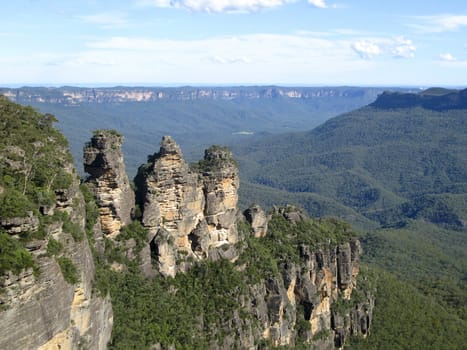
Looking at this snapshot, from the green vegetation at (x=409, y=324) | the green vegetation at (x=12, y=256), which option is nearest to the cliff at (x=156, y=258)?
the green vegetation at (x=12, y=256)

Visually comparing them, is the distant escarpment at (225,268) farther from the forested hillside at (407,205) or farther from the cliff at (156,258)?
the forested hillside at (407,205)

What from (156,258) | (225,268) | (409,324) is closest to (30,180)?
(156,258)

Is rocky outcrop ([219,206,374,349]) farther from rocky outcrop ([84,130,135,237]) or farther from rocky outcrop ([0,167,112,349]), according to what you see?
rocky outcrop ([0,167,112,349])

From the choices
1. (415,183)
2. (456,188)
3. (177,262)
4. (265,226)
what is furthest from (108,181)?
(415,183)

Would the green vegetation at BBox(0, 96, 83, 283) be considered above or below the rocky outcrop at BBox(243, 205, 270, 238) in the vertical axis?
above

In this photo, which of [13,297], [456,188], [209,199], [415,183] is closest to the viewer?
[13,297]

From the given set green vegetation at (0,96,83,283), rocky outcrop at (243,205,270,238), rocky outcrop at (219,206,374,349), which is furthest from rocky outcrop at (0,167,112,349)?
rocky outcrop at (243,205,270,238)

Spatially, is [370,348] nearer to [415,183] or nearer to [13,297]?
[13,297]
